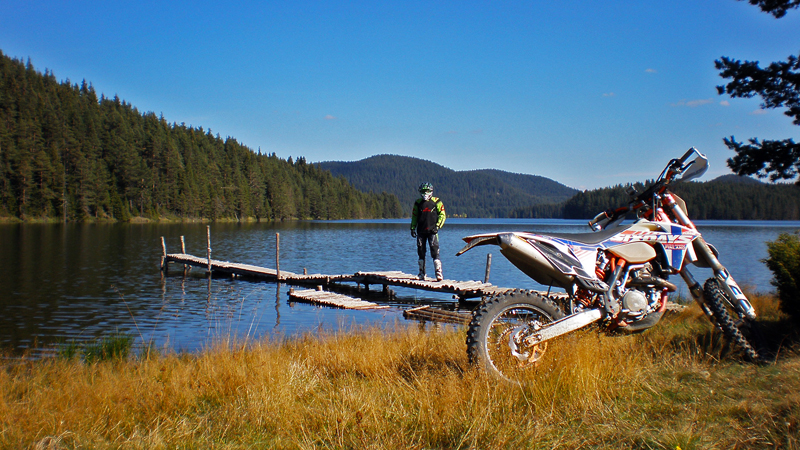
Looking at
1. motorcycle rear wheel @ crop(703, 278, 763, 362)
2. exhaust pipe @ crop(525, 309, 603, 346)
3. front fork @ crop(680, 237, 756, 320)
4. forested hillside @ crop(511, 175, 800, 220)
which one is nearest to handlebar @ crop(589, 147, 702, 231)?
front fork @ crop(680, 237, 756, 320)

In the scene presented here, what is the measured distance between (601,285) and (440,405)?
167 centimetres

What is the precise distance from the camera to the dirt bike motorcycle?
12.7ft

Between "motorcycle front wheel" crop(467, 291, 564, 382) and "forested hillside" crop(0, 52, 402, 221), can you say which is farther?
"forested hillside" crop(0, 52, 402, 221)

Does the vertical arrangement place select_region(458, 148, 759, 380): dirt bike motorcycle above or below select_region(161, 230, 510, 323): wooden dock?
above

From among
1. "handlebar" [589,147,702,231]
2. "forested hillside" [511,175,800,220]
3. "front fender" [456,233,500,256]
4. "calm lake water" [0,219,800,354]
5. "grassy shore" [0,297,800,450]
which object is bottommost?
"calm lake water" [0,219,800,354]

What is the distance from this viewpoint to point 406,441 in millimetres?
3025

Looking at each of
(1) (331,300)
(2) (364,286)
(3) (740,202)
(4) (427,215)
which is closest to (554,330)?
(4) (427,215)

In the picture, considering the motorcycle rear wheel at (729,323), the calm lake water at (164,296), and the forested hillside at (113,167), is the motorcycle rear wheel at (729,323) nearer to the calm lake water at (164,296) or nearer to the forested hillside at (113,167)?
the calm lake water at (164,296)

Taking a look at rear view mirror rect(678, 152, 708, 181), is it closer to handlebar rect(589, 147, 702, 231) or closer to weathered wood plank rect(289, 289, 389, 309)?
handlebar rect(589, 147, 702, 231)

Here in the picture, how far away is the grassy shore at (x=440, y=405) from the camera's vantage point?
9.98 feet

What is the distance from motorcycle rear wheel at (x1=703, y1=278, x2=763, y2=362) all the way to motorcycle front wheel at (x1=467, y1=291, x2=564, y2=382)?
5.29ft

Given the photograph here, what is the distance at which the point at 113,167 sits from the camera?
92.7 metres

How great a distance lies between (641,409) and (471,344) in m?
1.22

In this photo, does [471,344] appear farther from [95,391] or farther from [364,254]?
[364,254]
